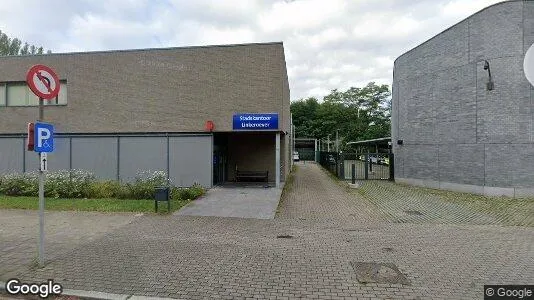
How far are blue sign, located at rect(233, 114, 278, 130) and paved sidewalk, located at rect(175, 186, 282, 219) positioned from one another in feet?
9.31

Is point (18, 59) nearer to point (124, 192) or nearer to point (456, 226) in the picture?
point (124, 192)

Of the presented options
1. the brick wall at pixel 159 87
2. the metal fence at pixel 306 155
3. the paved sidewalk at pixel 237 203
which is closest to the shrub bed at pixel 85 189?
the paved sidewalk at pixel 237 203

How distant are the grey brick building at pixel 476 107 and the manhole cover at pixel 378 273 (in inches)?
433

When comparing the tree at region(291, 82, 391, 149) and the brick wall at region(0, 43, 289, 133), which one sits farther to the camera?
the tree at region(291, 82, 391, 149)

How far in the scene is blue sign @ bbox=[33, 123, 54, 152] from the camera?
5.08 metres

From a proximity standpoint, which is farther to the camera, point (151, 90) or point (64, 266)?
point (151, 90)

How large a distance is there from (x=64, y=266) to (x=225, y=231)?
333cm

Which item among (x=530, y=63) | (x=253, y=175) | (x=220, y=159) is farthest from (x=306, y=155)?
(x=530, y=63)

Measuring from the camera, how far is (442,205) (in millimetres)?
11852

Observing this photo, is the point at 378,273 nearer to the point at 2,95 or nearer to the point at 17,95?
the point at 17,95

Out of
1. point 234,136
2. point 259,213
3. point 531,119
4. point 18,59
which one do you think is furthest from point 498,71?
point 18,59

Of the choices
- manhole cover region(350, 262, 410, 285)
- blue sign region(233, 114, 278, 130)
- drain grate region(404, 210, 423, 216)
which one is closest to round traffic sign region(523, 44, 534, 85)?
manhole cover region(350, 262, 410, 285)

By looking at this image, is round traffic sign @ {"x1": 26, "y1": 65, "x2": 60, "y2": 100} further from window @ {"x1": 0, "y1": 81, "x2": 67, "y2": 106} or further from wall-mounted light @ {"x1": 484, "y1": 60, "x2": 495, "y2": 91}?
wall-mounted light @ {"x1": 484, "y1": 60, "x2": 495, "y2": 91}

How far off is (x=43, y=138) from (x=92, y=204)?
6.25 m
